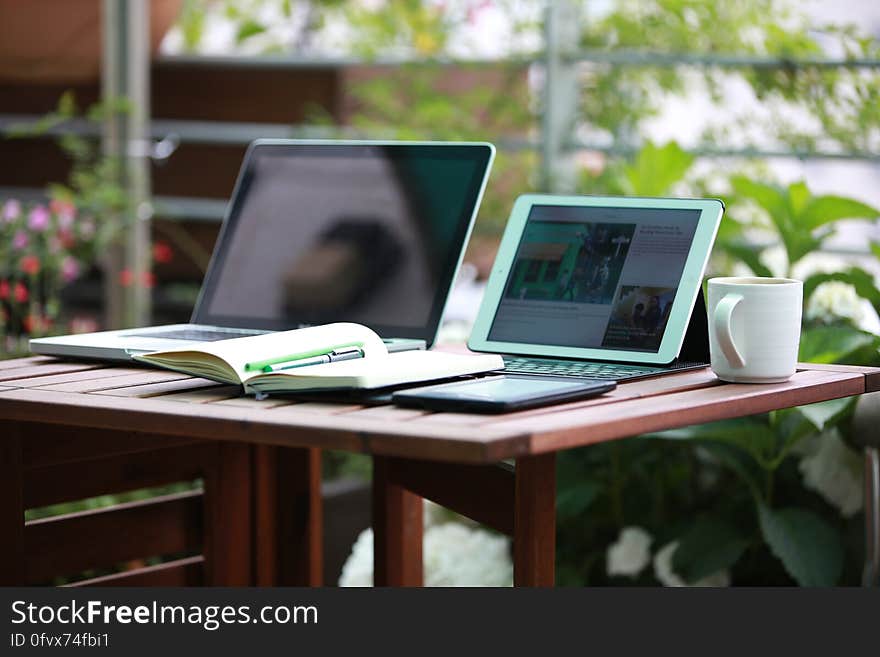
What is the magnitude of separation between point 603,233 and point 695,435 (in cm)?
56

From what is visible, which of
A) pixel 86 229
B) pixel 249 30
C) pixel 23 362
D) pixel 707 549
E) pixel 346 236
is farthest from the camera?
pixel 249 30

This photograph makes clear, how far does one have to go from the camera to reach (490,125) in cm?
Result: 402

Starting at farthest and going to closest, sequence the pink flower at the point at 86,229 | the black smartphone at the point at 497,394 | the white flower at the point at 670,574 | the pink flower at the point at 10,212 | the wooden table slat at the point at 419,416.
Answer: the pink flower at the point at 86,229 < the pink flower at the point at 10,212 < the white flower at the point at 670,574 < the black smartphone at the point at 497,394 < the wooden table slat at the point at 419,416

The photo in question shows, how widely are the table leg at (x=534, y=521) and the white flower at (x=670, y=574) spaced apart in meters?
0.93

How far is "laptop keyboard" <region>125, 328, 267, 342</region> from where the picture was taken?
1876 mm

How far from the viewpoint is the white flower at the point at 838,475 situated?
7.41ft

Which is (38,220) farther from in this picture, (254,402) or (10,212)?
(254,402)

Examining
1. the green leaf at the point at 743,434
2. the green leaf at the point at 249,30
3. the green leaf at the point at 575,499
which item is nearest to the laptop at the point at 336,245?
the green leaf at the point at 743,434

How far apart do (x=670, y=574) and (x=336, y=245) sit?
0.88m

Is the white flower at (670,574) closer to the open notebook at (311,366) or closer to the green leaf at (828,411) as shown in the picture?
the green leaf at (828,411)

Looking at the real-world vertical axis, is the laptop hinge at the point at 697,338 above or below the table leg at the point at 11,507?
above

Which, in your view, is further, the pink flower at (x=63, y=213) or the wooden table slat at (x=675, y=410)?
the pink flower at (x=63, y=213)

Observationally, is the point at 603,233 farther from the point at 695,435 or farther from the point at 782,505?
the point at 782,505

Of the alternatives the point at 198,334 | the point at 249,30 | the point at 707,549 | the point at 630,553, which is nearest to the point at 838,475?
the point at 707,549
